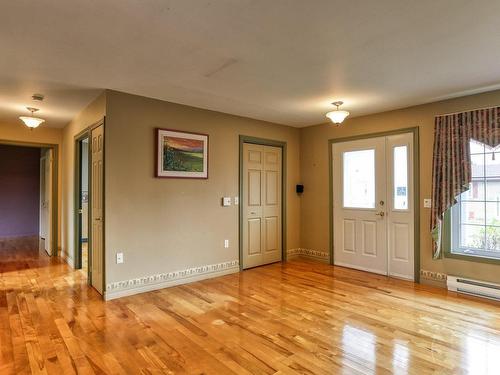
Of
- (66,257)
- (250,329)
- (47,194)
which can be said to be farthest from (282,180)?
(47,194)

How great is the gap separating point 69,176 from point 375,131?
516cm

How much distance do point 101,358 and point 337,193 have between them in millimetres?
4146

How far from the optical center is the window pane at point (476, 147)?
3.88 m

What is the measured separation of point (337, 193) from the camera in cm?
538

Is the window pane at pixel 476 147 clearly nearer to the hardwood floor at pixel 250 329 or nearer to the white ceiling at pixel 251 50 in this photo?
the white ceiling at pixel 251 50

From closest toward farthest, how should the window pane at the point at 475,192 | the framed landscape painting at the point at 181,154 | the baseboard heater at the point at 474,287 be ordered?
the baseboard heater at the point at 474,287
the window pane at the point at 475,192
the framed landscape painting at the point at 181,154

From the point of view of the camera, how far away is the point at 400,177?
461 centimetres

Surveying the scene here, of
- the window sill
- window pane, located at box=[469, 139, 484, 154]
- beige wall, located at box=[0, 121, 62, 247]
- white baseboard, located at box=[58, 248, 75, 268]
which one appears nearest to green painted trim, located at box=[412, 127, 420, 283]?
the window sill

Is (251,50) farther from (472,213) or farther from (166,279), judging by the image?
(472,213)

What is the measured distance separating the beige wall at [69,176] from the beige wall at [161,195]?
812mm

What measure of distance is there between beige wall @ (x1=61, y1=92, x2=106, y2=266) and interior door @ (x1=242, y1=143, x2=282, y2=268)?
2451 mm

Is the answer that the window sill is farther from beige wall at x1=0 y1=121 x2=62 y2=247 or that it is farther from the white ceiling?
beige wall at x1=0 y1=121 x2=62 y2=247

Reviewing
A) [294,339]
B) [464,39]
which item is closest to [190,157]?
[294,339]

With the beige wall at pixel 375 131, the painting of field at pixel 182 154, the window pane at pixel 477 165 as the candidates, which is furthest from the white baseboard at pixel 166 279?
the window pane at pixel 477 165
